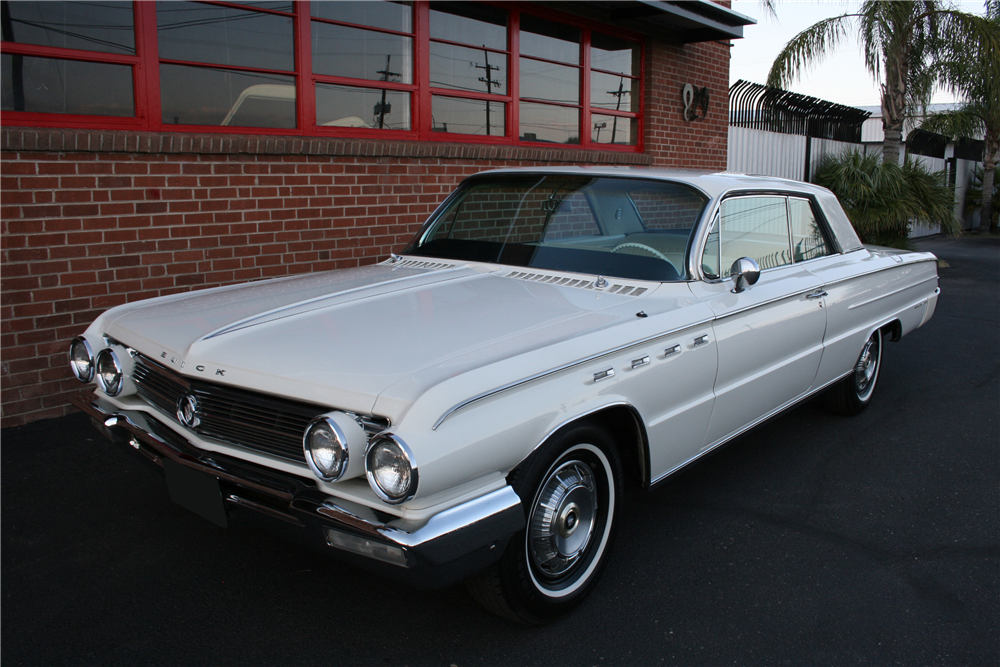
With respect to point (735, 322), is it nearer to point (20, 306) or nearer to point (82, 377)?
point (82, 377)

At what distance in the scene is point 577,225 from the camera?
12.5 ft

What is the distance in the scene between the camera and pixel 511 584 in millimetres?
2500

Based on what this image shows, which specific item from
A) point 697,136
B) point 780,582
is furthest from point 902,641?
point 697,136

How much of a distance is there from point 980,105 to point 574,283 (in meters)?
16.9

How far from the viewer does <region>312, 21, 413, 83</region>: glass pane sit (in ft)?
20.3

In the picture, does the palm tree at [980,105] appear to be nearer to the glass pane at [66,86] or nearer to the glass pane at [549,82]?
the glass pane at [549,82]

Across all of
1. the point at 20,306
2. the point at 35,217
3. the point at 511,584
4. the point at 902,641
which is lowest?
the point at 902,641

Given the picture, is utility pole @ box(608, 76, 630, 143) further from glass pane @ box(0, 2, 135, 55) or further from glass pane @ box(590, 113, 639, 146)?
glass pane @ box(0, 2, 135, 55)

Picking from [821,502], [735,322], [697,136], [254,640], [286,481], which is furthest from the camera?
[697,136]

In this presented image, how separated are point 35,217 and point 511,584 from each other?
3904 millimetres

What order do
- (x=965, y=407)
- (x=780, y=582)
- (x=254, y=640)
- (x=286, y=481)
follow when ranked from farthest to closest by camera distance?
(x=965, y=407) → (x=780, y=582) → (x=254, y=640) → (x=286, y=481)

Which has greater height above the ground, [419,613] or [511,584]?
[511,584]

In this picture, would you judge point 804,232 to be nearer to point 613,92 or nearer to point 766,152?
point 613,92

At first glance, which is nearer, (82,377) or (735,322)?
(82,377)
